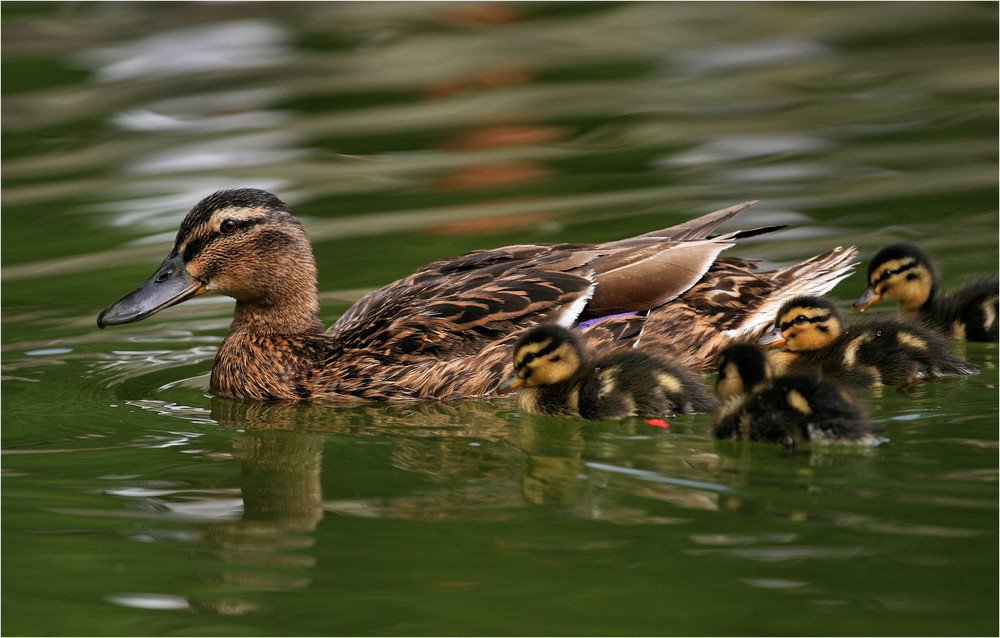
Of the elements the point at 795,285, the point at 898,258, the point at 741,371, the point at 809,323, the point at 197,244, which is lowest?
the point at 741,371

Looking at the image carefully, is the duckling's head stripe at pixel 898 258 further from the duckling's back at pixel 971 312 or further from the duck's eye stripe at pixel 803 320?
the duck's eye stripe at pixel 803 320

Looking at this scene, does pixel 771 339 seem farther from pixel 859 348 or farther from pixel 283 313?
pixel 283 313

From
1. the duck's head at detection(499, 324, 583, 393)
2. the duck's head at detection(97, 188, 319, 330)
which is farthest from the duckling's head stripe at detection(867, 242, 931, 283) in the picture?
the duck's head at detection(97, 188, 319, 330)

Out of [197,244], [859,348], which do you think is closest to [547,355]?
[859,348]

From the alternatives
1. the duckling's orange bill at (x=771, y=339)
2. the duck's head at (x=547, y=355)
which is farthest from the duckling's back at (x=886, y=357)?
the duck's head at (x=547, y=355)

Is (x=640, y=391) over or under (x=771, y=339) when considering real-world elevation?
under

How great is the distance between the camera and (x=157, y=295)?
5602mm

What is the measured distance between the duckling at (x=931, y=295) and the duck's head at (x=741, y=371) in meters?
1.38

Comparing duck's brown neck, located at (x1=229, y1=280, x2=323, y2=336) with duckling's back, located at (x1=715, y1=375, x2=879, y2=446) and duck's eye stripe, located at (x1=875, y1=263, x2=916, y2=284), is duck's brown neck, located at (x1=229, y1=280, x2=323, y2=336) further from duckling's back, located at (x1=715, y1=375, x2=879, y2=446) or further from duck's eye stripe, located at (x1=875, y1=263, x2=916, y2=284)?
duck's eye stripe, located at (x1=875, y1=263, x2=916, y2=284)

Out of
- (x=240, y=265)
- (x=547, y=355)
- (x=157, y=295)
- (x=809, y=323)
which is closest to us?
(x=547, y=355)

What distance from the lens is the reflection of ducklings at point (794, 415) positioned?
4340 mm

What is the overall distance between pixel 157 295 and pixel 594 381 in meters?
1.93

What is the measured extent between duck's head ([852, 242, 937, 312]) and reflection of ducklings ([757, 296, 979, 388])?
0.64 m

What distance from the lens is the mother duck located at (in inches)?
214
